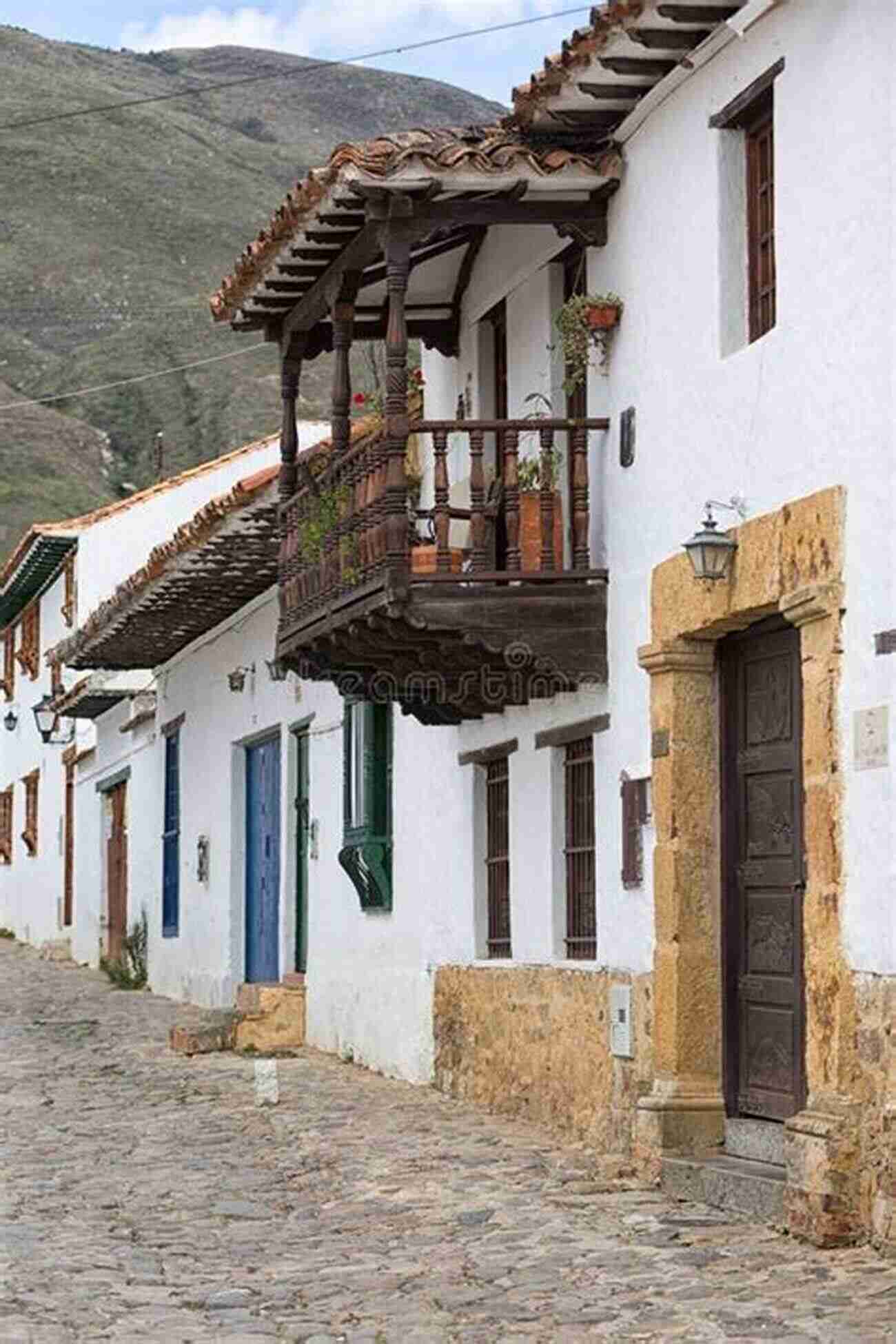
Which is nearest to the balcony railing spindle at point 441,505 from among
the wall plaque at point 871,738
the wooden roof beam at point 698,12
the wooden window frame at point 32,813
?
the wooden roof beam at point 698,12

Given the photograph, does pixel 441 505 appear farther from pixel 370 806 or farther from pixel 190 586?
pixel 190 586

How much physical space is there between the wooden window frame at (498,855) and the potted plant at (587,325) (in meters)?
2.74

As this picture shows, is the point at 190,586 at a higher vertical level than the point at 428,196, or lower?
lower

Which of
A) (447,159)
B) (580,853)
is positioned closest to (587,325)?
(447,159)

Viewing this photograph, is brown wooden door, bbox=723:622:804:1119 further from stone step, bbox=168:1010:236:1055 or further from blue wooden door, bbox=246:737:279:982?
blue wooden door, bbox=246:737:279:982

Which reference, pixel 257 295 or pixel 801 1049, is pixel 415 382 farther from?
pixel 801 1049

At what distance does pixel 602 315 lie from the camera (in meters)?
12.1

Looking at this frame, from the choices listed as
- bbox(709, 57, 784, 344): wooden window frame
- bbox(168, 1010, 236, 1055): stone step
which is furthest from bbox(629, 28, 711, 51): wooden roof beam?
bbox(168, 1010, 236, 1055): stone step

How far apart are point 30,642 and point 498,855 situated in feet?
75.0

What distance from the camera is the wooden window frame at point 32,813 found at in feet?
119

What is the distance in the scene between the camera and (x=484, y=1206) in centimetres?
1070

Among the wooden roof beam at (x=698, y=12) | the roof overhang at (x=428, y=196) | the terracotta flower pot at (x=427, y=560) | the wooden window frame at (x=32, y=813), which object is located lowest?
the wooden window frame at (x=32, y=813)

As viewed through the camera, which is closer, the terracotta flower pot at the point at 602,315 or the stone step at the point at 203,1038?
the terracotta flower pot at the point at 602,315

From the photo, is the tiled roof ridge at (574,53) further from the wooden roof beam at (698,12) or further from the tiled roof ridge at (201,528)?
the tiled roof ridge at (201,528)
